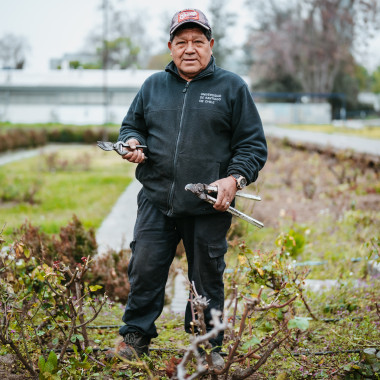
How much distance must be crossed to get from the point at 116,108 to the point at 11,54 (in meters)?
28.6

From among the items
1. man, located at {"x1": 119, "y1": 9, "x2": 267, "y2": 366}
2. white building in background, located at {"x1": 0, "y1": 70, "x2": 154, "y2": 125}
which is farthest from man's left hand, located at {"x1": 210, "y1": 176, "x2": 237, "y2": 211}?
white building in background, located at {"x1": 0, "y1": 70, "x2": 154, "y2": 125}

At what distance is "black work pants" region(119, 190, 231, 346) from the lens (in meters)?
2.82

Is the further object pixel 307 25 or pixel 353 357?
pixel 307 25

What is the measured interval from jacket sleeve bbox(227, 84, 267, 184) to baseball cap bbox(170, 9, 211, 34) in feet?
1.25

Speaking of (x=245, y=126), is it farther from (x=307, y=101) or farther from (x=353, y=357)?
(x=307, y=101)

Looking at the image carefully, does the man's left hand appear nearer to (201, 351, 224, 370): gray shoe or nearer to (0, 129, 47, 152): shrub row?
(201, 351, 224, 370): gray shoe

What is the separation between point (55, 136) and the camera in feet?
92.4

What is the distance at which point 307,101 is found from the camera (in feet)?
165

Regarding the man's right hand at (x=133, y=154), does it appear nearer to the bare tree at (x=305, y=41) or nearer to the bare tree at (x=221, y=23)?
the bare tree at (x=305, y=41)

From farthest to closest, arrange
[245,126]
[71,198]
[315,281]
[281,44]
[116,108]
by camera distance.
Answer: [281,44]
[116,108]
[71,198]
[315,281]
[245,126]

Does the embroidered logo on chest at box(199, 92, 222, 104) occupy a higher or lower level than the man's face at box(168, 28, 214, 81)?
lower

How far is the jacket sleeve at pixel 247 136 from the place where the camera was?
2768 mm

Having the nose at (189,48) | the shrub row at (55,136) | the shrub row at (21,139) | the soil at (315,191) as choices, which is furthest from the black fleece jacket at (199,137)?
the shrub row at (55,136)

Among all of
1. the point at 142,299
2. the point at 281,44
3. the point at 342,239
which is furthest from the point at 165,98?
the point at 281,44
